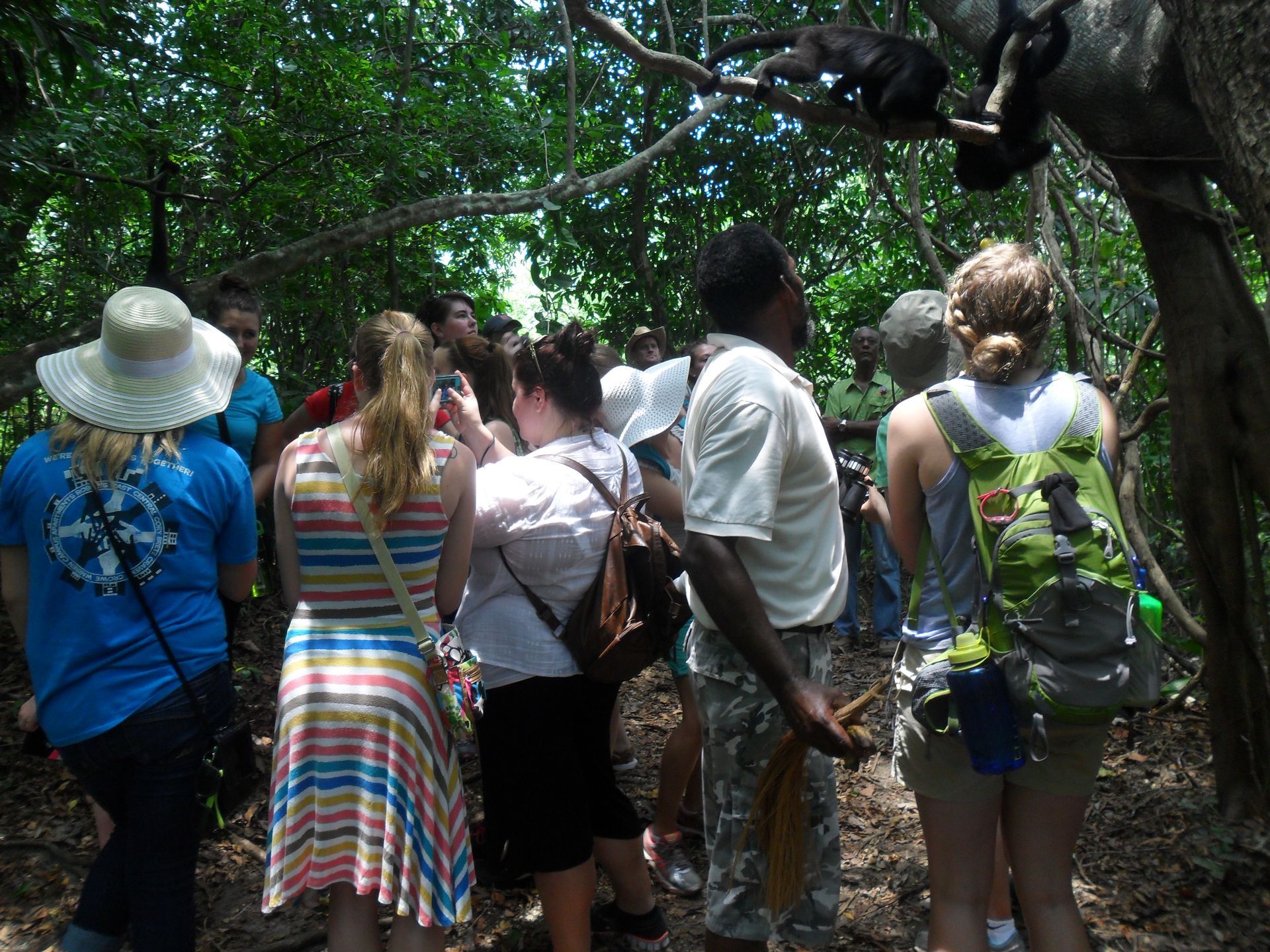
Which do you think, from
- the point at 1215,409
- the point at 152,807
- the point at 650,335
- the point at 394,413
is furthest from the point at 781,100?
the point at 650,335

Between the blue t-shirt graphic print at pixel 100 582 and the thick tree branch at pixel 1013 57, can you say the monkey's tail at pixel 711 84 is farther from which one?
the blue t-shirt graphic print at pixel 100 582

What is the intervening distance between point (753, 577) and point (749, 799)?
0.53 meters

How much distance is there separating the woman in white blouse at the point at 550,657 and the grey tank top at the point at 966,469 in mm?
976

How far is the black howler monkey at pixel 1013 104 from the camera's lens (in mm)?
2742

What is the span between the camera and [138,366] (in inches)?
96.7

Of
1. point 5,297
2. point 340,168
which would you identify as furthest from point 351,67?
point 5,297

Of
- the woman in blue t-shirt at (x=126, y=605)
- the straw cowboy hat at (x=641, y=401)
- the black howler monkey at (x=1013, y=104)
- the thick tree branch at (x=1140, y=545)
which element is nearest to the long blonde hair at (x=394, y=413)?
the woman in blue t-shirt at (x=126, y=605)

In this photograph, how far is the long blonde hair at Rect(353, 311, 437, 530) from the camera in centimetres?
231

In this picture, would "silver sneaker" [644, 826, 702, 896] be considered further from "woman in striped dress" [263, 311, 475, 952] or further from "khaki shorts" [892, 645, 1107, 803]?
"khaki shorts" [892, 645, 1107, 803]

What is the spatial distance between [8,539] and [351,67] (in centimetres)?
389

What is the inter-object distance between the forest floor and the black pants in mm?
770

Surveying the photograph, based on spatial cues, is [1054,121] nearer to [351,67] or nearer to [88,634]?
[351,67]

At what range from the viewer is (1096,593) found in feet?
6.23

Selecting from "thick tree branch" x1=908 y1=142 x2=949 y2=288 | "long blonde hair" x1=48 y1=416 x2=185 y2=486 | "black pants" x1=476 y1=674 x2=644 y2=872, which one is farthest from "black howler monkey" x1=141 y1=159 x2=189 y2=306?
"thick tree branch" x1=908 y1=142 x2=949 y2=288
